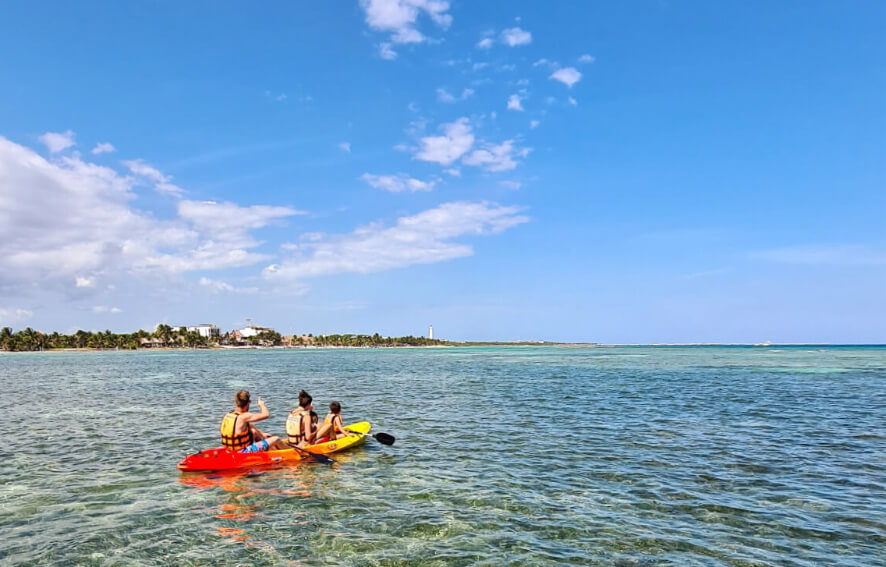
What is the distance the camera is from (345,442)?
2086cm

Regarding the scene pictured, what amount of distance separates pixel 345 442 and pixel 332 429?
0.73 m

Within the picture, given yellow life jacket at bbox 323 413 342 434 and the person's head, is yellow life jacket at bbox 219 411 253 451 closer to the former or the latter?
the person's head

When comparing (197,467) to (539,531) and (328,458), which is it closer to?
(328,458)

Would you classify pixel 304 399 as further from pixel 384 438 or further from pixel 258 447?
pixel 384 438

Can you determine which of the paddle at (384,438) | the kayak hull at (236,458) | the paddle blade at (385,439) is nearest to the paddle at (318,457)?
the kayak hull at (236,458)

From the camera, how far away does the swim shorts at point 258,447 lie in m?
18.2

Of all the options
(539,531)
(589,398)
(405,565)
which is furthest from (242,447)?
(589,398)

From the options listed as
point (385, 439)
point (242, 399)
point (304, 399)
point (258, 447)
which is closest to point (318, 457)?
point (258, 447)

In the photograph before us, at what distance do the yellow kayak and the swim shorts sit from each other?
4.85ft

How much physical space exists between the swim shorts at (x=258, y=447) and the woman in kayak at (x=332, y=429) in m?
2.34

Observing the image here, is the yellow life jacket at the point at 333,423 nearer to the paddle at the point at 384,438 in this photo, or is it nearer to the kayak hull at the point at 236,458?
the paddle at the point at 384,438

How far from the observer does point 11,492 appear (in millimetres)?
15414

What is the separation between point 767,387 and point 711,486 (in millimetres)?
37926

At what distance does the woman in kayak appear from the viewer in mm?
20656
